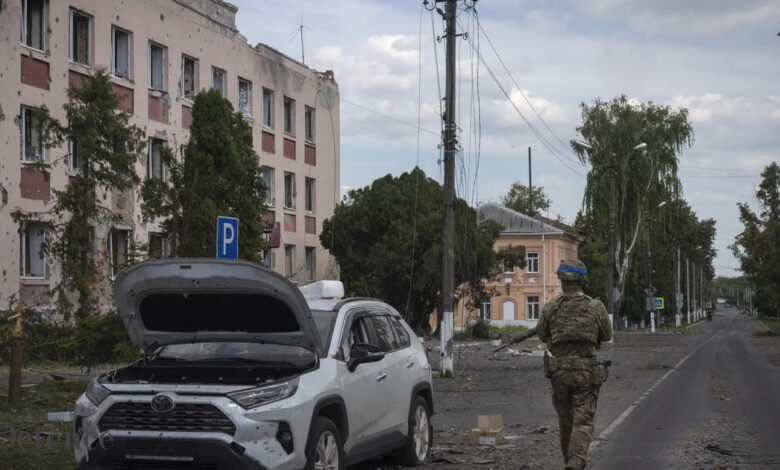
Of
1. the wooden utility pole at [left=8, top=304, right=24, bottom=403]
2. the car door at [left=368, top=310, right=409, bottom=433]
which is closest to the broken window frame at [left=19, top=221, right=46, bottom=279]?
the wooden utility pole at [left=8, top=304, right=24, bottom=403]

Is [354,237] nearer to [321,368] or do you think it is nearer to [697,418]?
[697,418]

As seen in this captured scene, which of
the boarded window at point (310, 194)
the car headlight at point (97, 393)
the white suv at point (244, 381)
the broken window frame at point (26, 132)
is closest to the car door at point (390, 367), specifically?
the white suv at point (244, 381)

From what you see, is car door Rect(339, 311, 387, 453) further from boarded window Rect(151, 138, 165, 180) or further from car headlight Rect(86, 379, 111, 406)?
boarded window Rect(151, 138, 165, 180)

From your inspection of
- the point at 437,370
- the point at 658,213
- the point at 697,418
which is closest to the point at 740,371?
the point at 437,370

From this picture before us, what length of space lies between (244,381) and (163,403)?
60 centimetres

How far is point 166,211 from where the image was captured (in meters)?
19.8

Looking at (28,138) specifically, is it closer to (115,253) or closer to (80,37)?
(80,37)

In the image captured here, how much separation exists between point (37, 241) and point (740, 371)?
17.5 m

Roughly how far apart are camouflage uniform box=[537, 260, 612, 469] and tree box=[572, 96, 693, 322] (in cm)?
5748

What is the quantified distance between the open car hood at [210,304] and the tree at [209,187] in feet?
33.1

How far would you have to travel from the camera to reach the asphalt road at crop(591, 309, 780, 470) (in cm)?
1104

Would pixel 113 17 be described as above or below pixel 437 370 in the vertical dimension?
above

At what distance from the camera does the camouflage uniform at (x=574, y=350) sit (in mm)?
9000

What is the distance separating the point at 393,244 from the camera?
44.8 metres
